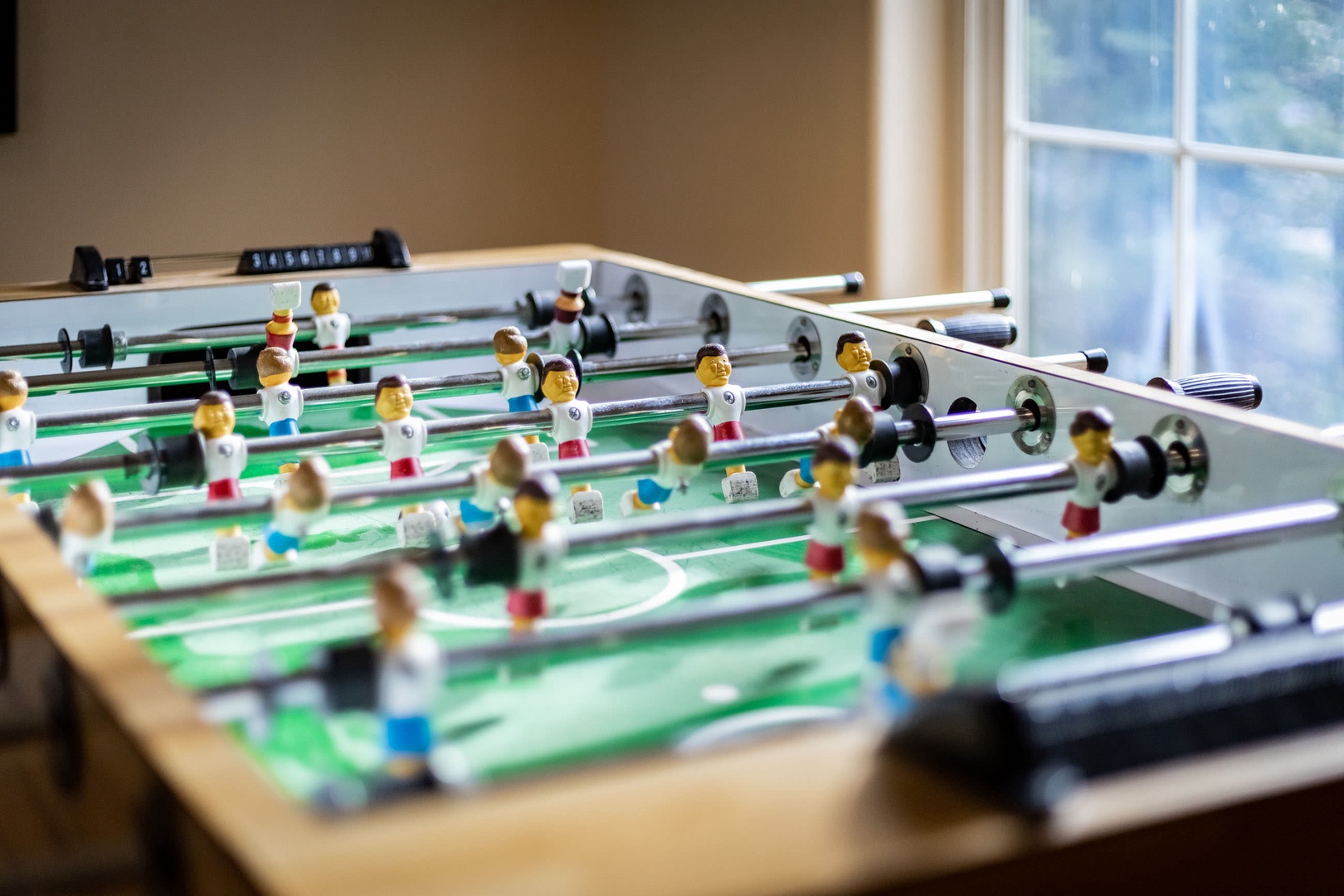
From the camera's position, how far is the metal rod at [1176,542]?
1056 mm

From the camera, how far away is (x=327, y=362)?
1.97 meters

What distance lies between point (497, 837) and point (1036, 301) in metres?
3.40

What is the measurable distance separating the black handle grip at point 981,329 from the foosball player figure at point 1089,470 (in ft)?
2.01

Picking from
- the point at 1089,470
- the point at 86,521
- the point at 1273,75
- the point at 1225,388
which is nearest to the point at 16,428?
the point at 86,521

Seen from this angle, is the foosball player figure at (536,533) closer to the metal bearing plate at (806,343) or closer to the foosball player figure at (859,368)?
the foosball player figure at (859,368)

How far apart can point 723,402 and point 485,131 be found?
351 cm

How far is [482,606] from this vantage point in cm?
143

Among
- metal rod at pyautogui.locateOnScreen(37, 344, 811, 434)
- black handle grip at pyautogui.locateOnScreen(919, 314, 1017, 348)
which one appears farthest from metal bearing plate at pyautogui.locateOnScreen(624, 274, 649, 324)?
black handle grip at pyautogui.locateOnScreen(919, 314, 1017, 348)

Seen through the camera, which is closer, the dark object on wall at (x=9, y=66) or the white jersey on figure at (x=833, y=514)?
the white jersey on figure at (x=833, y=514)

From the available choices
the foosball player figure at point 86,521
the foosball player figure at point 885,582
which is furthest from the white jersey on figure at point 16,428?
the foosball player figure at point 885,582

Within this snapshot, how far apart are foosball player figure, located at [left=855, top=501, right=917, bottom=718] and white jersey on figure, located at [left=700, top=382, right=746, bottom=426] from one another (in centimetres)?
65

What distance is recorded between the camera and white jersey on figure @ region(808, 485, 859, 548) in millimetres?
1228

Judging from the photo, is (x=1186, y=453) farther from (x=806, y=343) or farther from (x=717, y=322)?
(x=717, y=322)

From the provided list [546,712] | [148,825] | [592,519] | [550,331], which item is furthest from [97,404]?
[148,825]
